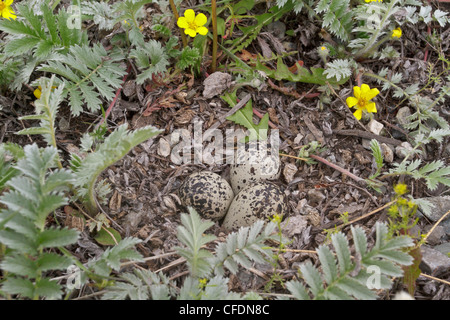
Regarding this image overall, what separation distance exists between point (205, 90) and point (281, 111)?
0.60 metres

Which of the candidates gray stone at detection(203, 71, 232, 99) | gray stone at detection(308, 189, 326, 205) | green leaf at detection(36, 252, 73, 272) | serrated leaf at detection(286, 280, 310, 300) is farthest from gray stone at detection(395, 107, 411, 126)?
green leaf at detection(36, 252, 73, 272)

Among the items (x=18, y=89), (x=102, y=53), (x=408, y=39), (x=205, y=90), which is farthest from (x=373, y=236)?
(x=18, y=89)

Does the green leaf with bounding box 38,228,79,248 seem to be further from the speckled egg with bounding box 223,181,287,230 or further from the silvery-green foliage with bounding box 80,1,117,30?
the silvery-green foliage with bounding box 80,1,117,30

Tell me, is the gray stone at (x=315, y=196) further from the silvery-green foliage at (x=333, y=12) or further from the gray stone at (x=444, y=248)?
the silvery-green foliage at (x=333, y=12)

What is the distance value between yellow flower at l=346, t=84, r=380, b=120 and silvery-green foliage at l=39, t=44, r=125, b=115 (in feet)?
5.33

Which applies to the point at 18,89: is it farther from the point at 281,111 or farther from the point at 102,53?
the point at 281,111

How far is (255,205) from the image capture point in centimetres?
237

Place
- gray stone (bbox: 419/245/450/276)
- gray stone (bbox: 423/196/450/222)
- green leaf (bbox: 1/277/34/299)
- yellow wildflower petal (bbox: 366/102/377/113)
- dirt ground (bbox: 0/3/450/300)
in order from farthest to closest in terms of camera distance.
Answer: yellow wildflower petal (bbox: 366/102/377/113) < gray stone (bbox: 423/196/450/222) < dirt ground (bbox: 0/3/450/300) < gray stone (bbox: 419/245/450/276) < green leaf (bbox: 1/277/34/299)

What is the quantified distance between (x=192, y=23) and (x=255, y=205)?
1334 millimetres

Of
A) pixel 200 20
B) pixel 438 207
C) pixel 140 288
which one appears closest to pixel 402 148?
pixel 438 207

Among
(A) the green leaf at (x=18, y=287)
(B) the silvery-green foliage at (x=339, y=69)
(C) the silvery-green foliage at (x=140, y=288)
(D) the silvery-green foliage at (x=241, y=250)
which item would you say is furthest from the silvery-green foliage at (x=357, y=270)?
(B) the silvery-green foliage at (x=339, y=69)

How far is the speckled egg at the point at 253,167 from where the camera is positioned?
2596 millimetres

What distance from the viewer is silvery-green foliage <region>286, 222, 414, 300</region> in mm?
1730

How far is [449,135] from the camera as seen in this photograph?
2900 millimetres
